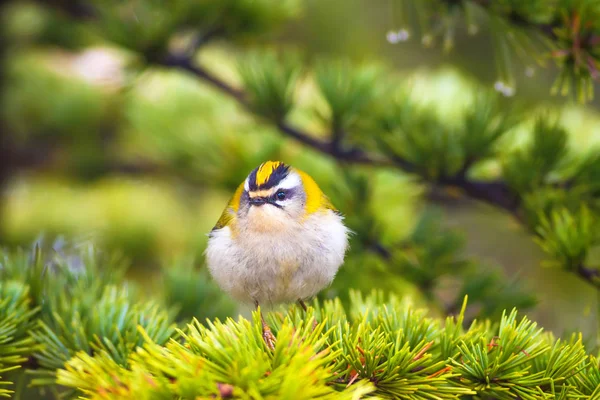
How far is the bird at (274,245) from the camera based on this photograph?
1556 millimetres

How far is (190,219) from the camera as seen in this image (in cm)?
325

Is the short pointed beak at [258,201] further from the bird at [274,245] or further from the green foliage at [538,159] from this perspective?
the green foliage at [538,159]

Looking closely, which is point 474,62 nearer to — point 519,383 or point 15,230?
point 15,230

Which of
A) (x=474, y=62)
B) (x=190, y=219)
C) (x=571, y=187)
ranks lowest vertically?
(x=190, y=219)

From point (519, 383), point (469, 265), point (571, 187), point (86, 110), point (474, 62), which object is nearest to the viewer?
point (519, 383)

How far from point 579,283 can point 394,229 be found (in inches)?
54.9

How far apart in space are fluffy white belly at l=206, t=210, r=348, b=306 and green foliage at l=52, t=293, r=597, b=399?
0.40 m

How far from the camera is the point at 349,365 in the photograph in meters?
1.03

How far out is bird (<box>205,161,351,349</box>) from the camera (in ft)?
5.10

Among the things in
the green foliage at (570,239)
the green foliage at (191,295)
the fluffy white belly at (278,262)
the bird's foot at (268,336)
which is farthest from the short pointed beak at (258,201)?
the green foliage at (570,239)

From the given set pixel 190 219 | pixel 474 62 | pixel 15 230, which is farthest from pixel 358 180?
pixel 474 62

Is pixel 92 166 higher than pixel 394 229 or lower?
lower

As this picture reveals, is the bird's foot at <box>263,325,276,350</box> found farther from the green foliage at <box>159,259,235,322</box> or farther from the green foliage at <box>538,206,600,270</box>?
the green foliage at <box>538,206,600,270</box>

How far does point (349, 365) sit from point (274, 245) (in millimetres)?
595
